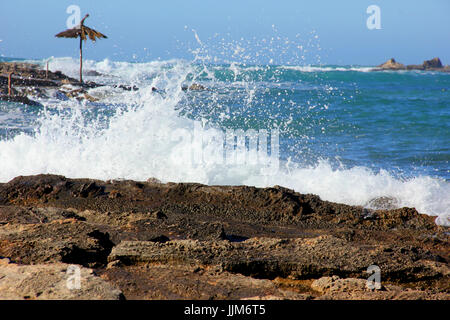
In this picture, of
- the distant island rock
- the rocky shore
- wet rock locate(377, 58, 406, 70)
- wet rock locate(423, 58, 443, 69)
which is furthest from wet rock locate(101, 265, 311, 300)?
wet rock locate(423, 58, 443, 69)

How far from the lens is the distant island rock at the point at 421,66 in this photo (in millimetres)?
59750

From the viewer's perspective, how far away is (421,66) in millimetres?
61188

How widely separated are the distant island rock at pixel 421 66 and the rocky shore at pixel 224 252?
5707 cm

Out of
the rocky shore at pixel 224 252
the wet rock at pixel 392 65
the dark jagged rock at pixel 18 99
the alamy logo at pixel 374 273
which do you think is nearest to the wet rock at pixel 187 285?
the rocky shore at pixel 224 252

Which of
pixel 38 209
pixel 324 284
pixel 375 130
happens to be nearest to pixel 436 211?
pixel 324 284

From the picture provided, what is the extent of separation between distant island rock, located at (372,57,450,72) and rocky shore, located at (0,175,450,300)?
187 ft

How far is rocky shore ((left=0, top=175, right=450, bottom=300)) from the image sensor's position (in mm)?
2594

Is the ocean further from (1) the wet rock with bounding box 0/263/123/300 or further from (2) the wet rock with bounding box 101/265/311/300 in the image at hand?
(1) the wet rock with bounding box 0/263/123/300

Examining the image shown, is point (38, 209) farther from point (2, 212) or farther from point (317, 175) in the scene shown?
point (317, 175)


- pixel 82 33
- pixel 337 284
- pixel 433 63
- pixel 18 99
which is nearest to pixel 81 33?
pixel 82 33

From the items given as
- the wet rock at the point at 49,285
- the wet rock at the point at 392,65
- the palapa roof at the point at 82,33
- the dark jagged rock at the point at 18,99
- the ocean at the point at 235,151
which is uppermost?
the wet rock at the point at 392,65

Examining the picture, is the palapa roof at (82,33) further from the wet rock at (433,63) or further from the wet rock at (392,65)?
the wet rock at (433,63)

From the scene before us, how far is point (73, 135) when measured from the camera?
729 centimetres

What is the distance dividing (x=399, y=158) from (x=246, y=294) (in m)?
7.24
